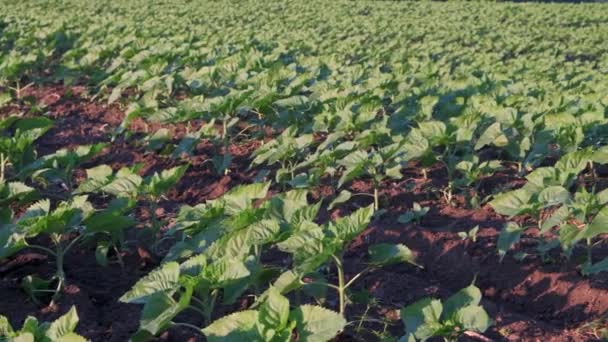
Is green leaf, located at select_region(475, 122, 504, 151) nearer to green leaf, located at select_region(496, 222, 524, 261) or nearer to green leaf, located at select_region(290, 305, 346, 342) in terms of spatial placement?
green leaf, located at select_region(496, 222, 524, 261)

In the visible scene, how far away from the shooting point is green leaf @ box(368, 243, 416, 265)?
Answer: 322 cm

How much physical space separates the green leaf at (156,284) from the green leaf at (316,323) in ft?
1.82

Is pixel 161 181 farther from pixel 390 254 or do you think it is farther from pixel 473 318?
pixel 473 318

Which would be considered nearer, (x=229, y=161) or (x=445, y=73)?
(x=229, y=161)

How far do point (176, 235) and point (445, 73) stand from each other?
6.42m

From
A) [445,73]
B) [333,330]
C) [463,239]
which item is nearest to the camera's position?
[333,330]

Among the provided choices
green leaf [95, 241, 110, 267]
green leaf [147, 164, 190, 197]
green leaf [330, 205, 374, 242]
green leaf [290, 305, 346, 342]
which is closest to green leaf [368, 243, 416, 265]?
green leaf [330, 205, 374, 242]

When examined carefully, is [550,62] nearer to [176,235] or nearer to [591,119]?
[591,119]

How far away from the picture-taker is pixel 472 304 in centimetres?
292

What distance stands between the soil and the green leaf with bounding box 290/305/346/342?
674 millimetres

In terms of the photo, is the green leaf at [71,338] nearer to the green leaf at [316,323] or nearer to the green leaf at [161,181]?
the green leaf at [316,323]

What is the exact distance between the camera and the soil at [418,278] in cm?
348

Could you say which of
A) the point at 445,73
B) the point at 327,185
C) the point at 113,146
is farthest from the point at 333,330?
the point at 445,73

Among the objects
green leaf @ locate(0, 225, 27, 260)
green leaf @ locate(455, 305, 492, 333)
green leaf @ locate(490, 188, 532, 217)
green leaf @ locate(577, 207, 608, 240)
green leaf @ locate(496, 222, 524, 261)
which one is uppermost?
green leaf @ locate(577, 207, 608, 240)
